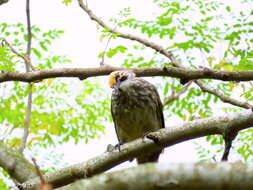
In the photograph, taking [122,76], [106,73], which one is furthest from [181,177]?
[122,76]

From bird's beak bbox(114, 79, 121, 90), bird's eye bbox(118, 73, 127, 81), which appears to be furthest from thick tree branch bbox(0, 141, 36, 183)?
bird's eye bbox(118, 73, 127, 81)

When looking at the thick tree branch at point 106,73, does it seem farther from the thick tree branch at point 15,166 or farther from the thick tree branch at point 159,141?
the thick tree branch at point 15,166

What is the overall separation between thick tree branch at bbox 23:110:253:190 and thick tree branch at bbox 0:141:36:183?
1132 millimetres

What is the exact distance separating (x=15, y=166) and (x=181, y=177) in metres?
3.21

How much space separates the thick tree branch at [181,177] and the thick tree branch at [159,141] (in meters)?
1.48

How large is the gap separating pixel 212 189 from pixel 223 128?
1.53 meters

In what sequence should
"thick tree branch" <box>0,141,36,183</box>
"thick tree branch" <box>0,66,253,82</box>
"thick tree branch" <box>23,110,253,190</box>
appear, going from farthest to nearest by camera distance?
"thick tree branch" <box>0,141,36,183</box>, "thick tree branch" <box>0,66,253,82</box>, "thick tree branch" <box>23,110,253,190</box>

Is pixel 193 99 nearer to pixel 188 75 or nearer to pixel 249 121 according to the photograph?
pixel 188 75

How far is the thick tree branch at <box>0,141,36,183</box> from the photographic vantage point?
424 cm

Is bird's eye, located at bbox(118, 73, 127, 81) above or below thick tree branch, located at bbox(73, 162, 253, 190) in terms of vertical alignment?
below

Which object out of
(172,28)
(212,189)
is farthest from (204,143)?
(212,189)

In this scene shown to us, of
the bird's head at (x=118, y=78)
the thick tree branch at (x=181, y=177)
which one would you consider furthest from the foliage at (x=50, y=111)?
the thick tree branch at (x=181, y=177)

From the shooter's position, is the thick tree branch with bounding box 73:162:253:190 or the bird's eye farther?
the bird's eye

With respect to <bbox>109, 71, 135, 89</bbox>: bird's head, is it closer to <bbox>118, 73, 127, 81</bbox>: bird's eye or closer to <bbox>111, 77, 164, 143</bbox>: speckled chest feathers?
<bbox>118, 73, 127, 81</bbox>: bird's eye
